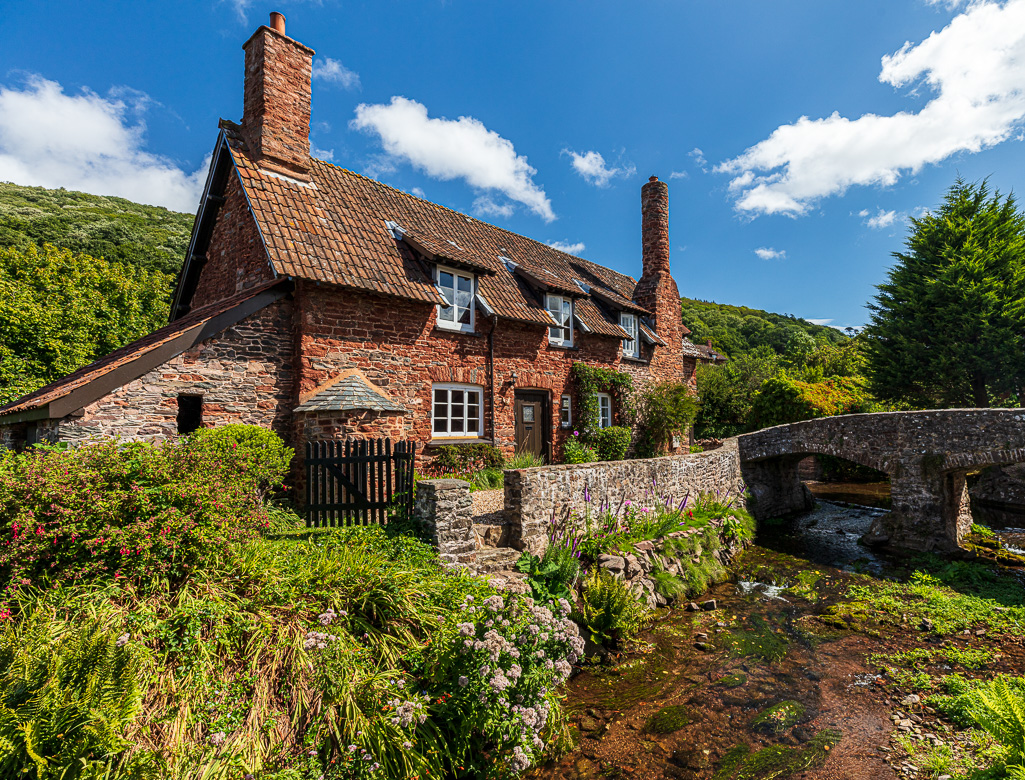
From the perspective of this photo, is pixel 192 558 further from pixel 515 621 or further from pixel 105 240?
pixel 105 240

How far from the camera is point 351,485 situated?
25.9 feet

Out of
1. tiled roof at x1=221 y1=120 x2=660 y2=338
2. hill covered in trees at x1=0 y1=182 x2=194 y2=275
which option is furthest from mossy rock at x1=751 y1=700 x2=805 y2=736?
hill covered in trees at x1=0 y1=182 x2=194 y2=275

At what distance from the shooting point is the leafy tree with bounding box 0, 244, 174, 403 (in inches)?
637

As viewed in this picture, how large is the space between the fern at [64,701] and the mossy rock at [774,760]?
5.40 metres

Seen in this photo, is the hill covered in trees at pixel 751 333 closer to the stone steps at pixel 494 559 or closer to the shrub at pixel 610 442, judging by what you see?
the shrub at pixel 610 442

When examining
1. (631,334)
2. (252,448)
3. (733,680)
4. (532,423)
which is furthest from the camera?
(631,334)

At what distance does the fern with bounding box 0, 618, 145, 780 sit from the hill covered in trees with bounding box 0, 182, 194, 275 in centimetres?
3086

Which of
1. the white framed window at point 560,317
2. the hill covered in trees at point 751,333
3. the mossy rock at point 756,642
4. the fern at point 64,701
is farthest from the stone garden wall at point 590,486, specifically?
the hill covered in trees at point 751,333

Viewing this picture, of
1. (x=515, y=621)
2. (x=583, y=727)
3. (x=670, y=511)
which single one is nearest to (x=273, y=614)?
(x=515, y=621)

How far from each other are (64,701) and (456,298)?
11.5 metres

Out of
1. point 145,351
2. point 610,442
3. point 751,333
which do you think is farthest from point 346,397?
point 751,333

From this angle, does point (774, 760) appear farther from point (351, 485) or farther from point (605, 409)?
point (605, 409)

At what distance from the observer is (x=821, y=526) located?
15820mm

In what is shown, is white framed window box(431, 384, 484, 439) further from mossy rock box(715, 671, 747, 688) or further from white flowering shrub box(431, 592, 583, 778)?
mossy rock box(715, 671, 747, 688)
